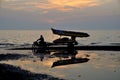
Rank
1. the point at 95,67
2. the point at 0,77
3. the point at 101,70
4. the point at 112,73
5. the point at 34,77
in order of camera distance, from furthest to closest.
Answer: the point at 95,67 → the point at 101,70 → the point at 112,73 → the point at 34,77 → the point at 0,77

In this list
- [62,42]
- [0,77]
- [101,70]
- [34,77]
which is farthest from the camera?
[62,42]

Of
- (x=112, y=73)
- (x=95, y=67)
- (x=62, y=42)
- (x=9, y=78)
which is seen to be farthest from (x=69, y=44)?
(x=9, y=78)

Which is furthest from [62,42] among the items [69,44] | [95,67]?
[95,67]

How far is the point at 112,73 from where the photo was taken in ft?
73.9

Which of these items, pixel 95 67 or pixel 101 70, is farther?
pixel 95 67

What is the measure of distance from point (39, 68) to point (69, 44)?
22.4 m

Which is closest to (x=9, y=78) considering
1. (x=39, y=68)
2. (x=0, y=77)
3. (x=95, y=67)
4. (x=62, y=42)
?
(x=0, y=77)

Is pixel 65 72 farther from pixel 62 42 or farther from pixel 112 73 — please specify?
pixel 62 42

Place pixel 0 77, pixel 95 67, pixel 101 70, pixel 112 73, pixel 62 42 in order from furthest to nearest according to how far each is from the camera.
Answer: pixel 62 42 → pixel 95 67 → pixel 101 70 → pixel 112 73 → pixel 0 77

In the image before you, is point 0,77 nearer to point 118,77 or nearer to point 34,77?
point 34,77

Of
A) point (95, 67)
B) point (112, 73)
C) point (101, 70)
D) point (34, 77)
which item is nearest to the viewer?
point (34, 77)

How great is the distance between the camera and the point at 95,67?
1012 inches

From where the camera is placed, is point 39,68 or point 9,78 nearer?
point 9,78

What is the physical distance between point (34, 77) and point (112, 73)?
6.36 metres
